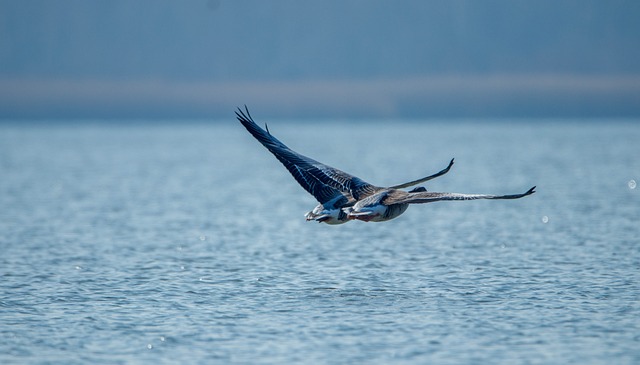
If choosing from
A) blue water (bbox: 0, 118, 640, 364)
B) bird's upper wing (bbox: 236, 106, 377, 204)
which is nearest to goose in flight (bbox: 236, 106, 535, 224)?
bird's upper wing (bbox: 236, 106, 377, 204)

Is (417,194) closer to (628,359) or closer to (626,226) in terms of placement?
(628,359)

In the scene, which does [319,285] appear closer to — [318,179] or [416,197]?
[318,179]

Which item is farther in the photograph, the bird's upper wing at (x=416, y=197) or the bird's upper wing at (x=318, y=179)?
the bird's upper wing at (x=318, y=179)

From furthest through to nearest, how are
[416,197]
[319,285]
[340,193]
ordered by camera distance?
[319,285], [340,193], [416,197]

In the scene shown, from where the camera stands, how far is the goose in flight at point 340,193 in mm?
18359

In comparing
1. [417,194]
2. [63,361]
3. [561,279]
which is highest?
[417,194]

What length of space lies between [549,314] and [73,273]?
1071 cm

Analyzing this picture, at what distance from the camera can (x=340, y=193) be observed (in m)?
19.6

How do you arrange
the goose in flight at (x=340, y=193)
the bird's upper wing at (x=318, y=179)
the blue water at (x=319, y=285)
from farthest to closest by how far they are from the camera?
the bird's upper wing at (x=318, y=179) < the goose in flight at (x=340, y=193) < the blue water at (x=319, y=285)

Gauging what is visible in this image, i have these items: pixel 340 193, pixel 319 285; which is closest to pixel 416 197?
pixel 340 193

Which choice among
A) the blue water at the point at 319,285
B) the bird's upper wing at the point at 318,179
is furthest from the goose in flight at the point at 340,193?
the blue water at the point at 319,285

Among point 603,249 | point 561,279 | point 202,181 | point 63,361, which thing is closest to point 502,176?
point 202,181

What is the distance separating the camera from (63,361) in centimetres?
1464

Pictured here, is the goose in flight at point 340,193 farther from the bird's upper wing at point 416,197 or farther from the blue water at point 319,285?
the blue water at point 319,285
